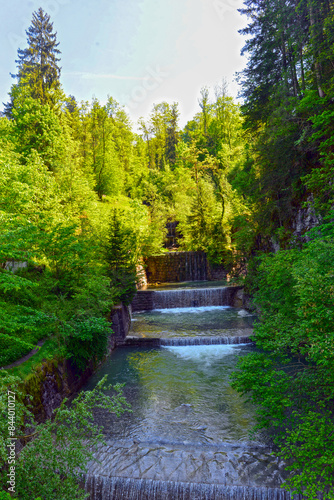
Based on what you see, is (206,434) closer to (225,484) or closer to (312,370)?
(225,484)

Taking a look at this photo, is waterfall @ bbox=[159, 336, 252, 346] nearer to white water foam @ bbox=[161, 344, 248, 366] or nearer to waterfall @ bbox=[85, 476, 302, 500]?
white water foam @ bbox=[161, 344, 248, 366]

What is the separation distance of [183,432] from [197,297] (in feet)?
41.1

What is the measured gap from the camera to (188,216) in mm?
27672

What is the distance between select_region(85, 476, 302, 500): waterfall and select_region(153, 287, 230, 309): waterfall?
1390cm

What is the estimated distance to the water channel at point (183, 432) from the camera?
4828mm

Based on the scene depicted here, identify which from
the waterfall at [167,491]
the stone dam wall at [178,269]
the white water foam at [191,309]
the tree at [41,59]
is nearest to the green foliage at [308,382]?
the waterfall at [167,491]

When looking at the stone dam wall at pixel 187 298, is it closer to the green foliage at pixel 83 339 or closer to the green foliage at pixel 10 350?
the green foliage at pixel 83 339

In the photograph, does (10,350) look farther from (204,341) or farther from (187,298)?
(187,298)

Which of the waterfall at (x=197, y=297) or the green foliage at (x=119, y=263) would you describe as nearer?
the green foliage at (x=119, y=263)

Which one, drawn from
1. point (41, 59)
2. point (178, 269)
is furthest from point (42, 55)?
point (178, 269)

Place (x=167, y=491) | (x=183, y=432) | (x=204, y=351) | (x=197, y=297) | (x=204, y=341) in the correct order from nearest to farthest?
(x=167, y=491) → (x=183, y=432) → (x=204, y=351) → (x=204, y=341) → (x=197, y=297)

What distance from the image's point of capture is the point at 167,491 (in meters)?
4.80

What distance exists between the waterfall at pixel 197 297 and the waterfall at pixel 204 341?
663 cm

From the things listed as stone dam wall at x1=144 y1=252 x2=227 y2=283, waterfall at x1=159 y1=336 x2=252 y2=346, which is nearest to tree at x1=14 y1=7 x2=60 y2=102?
stone dam wall at x1=144 y1=252 x2=227 y2=283
